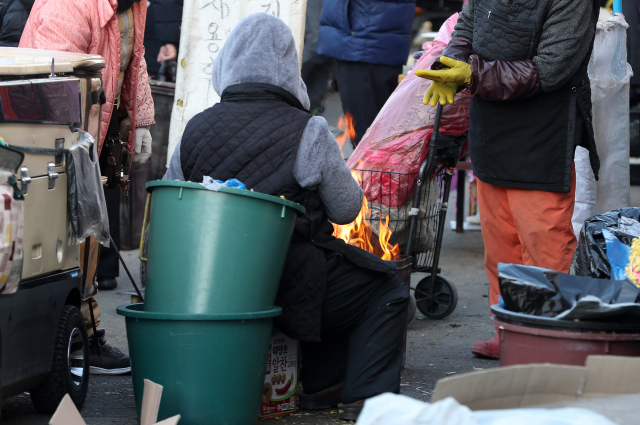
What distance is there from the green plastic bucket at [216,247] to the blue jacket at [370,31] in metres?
3.87

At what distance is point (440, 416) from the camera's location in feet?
4.99

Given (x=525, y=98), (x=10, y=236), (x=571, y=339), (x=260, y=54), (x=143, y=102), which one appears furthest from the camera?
(x=143, y=102)

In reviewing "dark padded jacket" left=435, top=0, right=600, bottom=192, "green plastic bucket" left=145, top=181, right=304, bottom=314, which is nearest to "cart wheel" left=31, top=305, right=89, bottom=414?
"green plastic bucket" left=145, top=181, right=304, bottom=314

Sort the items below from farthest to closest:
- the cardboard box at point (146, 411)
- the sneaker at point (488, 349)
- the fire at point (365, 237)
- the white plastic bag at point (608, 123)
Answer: the white plastic bag at point (608, 123) < the fire at point (365, 237) < the sneaker at point (488, 349) < the cardboard box at point (146, 411)

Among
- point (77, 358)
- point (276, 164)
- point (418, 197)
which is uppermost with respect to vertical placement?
point (276, 164)

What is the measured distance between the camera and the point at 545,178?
3.73 metres

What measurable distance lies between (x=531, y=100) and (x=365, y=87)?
281 centimetres

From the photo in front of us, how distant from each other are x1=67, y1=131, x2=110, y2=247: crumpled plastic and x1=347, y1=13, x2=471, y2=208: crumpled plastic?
1.81m

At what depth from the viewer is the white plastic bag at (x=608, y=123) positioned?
16.8ft

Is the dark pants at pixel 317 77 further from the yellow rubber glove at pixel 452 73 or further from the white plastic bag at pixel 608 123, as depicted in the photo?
the yellow rubber glove at pixel 452 73

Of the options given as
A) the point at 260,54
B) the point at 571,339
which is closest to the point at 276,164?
the point at 260,54

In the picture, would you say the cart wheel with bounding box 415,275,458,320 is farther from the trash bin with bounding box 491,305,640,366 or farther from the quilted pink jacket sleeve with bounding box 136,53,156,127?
the trash bin with bounding box 491,305,640,366

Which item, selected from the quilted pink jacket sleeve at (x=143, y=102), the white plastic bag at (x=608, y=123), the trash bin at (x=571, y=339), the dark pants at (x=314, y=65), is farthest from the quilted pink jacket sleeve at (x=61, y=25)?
the dark pants at (x=314, y=65)

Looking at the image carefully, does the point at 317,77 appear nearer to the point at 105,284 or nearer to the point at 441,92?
the point at 105,284
